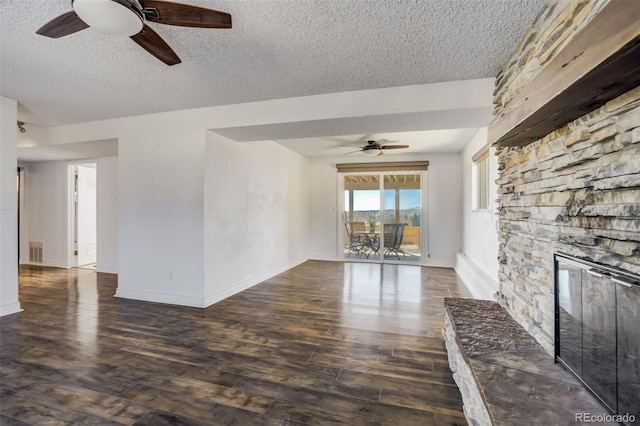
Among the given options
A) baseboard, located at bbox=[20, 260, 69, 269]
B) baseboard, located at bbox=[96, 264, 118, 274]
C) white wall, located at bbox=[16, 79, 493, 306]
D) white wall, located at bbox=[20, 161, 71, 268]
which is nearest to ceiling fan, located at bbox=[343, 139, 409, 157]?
white wall, located at bbox=[16, 79, 493, 306]

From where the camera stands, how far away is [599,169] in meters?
1.28

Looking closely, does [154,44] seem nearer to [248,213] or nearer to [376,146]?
[248,213]

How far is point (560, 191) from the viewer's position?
160 centimetres

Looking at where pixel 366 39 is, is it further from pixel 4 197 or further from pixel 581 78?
pixel 4 197

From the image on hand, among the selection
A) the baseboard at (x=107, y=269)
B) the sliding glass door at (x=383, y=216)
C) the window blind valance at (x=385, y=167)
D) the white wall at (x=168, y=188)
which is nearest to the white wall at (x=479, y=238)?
the window blind valance at (x=385, y=167)

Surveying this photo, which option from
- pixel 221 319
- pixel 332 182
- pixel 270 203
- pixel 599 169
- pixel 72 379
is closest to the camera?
pixel 599 169

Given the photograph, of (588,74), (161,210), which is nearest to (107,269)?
(161,210)

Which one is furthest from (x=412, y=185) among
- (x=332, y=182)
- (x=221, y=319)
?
(x=221, y=319)

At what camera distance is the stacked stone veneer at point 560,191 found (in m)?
1.15

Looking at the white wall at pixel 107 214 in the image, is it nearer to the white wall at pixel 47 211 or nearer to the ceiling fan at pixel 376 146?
the white wall at pixel 47 211

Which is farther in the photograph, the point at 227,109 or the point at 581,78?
the point at 227,109

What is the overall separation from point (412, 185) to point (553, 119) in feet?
17.6

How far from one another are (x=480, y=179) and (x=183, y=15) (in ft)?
14.9

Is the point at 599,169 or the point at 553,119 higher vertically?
the point at 553,119
